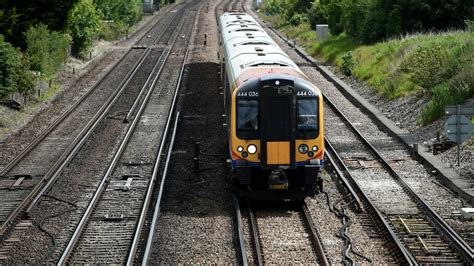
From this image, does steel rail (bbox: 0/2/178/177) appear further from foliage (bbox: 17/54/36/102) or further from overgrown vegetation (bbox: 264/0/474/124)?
overgrown vegetation (bbox: 264/0/474/124)

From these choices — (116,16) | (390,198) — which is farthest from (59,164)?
(116,16)

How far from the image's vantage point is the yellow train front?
50.4 feet

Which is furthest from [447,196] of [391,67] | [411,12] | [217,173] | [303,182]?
[411,12]

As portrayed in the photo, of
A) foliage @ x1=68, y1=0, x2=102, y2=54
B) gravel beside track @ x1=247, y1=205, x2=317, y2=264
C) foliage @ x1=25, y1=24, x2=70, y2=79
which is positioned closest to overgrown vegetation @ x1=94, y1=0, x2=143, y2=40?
foliage @ x1=68, y1=0, x2=102, y2=54

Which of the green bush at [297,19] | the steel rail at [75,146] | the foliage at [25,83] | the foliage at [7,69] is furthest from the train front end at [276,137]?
the green bush at [297,19]

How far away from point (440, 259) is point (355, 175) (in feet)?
18.8

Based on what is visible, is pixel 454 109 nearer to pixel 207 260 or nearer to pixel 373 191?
pixel 373 191

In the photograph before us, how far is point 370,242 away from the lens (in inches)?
546

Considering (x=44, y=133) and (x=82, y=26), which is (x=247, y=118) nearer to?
(x=44, y=133)

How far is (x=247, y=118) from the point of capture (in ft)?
51.4

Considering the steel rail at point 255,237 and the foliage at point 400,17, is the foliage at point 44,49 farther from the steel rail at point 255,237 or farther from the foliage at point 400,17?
the steel rail at point 255,237

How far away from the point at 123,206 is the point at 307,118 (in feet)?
13.8

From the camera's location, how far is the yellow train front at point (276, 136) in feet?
50.4

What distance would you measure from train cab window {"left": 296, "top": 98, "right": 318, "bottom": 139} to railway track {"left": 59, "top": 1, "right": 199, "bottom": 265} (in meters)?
3.46
